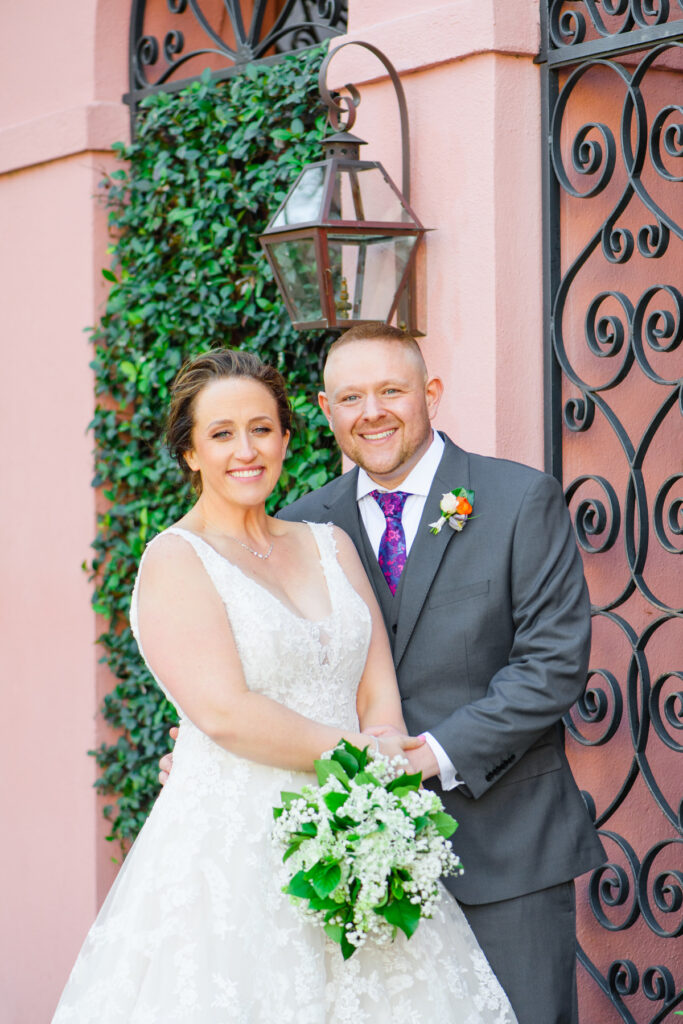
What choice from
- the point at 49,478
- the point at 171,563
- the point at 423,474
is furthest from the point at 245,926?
the point at 49,478

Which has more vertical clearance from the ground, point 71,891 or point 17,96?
point 17,96

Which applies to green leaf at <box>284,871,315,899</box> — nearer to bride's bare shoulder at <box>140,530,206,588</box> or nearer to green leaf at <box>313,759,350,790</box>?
green leaf at <box>313,759,350,790</box>

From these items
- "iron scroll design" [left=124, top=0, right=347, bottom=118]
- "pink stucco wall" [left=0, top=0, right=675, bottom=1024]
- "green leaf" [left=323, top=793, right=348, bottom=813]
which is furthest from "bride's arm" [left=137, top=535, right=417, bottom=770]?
"iron scroll design" [left=124, top=0, right=347, bottom=118]

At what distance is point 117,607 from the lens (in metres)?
5.34

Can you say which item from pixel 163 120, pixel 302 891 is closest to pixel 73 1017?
pixel 302 891

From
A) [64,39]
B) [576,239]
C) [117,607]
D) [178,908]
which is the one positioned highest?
[64,39]

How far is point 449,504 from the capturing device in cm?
327

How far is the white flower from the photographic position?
10.7 feet

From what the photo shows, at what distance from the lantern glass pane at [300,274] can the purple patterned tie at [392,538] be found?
82 cm

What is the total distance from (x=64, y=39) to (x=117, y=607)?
90.0 inches

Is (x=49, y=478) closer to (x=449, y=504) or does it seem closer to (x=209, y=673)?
(x=449, y=504)

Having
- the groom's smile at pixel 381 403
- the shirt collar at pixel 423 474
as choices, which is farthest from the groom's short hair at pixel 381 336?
the shirt collar at pixel 423 474

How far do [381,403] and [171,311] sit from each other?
197 centimetres

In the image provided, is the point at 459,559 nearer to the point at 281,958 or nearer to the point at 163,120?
the point at 281,958
